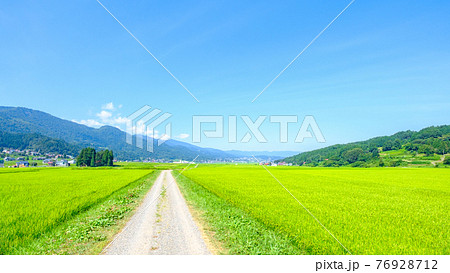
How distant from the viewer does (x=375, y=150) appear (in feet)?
385

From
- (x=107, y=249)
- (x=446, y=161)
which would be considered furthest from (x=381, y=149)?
(x=107, y=249)

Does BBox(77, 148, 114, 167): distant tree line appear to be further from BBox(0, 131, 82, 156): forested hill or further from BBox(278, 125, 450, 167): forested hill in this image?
BBox(278, 125, 450, 167): forested hill

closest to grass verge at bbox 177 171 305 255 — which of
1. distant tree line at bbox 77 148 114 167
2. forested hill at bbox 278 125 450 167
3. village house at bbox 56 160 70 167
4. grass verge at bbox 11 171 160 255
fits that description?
grass verge at bbox 11 171 160 255

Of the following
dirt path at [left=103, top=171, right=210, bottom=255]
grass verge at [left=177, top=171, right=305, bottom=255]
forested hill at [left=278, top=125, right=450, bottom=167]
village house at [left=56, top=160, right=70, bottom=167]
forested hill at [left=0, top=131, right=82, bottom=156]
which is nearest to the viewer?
dirt path at [left=103, top=171, right=210, bottom=255]

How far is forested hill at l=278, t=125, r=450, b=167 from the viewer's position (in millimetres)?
105312

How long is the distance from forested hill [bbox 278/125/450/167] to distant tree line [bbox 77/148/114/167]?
70.9 m

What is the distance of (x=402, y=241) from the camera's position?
759cm

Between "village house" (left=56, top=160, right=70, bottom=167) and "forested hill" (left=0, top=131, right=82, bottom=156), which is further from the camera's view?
"forested hill" (left=0, top=131, right=82, bottom=156)

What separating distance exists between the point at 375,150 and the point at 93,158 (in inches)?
5052

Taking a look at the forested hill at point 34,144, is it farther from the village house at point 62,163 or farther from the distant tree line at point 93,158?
the distant tree line at point 93,158

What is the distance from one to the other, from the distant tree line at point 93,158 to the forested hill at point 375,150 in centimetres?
7091

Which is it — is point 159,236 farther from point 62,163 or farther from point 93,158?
point 62,163

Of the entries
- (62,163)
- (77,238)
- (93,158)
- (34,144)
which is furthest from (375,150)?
(34,144)
